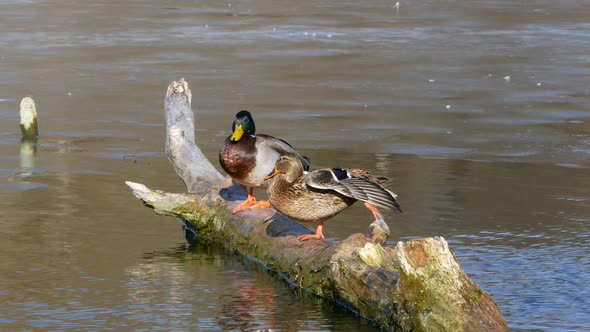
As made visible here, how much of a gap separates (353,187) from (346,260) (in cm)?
64

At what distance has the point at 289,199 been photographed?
8820 mm

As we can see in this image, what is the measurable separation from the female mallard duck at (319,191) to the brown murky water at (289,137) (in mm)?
611

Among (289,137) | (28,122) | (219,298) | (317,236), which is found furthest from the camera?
(289,137)

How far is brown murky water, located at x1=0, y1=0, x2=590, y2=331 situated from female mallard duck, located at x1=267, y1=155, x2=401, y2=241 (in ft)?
2.00

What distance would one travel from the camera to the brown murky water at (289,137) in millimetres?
8641

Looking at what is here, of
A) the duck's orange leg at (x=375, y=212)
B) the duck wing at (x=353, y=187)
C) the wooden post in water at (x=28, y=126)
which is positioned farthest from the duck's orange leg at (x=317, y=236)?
the wooden post in water at (x=28, y=126)

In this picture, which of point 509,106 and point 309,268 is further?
point 509,106

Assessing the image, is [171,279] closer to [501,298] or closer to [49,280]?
[49,280]

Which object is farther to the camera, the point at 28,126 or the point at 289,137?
the point at 289,137

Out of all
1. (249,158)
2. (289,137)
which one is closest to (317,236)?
(249,158)

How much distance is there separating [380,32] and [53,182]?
14190 millimetres

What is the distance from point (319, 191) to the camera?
8695 millimetres

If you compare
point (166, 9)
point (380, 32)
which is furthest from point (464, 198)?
point (166, 9)

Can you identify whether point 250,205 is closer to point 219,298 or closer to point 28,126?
point 219,298
